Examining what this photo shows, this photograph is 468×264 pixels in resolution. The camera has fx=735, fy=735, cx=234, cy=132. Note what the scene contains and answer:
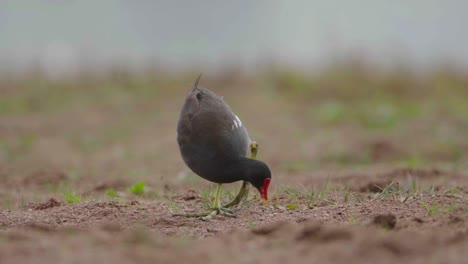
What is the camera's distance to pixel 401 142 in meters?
10.4

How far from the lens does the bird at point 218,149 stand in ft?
16.9

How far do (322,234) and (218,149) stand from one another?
5.30ft

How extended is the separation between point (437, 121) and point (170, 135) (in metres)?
4.46

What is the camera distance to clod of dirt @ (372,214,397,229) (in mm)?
4228

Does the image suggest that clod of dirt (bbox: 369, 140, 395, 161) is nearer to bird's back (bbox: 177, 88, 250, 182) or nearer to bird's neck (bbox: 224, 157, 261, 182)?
bird's back (bbox: 177, 88, 250, 182)

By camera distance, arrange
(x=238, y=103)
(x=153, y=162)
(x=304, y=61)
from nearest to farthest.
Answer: (x=153, y=162)
(x=238, y=103)
(x=304, y=61)

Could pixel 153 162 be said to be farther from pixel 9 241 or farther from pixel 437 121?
pixel 9 241

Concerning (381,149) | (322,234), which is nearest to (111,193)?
(322,234)

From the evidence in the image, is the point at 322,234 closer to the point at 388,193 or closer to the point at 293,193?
the point at 388,193

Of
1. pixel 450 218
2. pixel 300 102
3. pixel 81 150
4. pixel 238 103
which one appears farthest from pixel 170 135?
pixel 450 218

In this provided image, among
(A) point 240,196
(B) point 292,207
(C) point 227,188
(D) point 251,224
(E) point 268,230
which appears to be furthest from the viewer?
(C) point 227,188

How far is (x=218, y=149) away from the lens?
5152 millimetres

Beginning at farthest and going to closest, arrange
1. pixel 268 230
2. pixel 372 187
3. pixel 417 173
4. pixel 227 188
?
pixel 417 173 < pixel 227 188 < pixel 372 187 < pixel 268 230

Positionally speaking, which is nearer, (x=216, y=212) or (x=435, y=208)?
(x=435, y=208)
